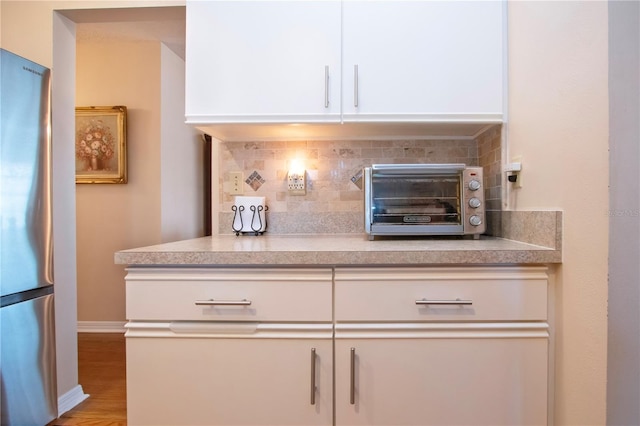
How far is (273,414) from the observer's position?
1.00 m

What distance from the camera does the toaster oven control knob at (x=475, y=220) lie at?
1.29 meters

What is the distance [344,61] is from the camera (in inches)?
52.2

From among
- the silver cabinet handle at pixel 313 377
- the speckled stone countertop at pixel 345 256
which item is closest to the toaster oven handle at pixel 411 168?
the speckled stone countertop at pixel 345 256

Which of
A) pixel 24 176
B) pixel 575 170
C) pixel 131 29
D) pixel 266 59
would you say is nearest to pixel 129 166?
pixel 131 29

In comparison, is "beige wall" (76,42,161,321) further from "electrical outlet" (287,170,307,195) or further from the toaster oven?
the toaster oven

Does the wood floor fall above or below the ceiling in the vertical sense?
below

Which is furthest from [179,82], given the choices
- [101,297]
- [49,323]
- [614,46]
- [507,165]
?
[614,46]

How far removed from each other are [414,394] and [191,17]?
66.5 inches

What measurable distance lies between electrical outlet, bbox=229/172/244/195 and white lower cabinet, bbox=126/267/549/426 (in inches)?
29.4

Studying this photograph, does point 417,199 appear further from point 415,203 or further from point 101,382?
point 101,382

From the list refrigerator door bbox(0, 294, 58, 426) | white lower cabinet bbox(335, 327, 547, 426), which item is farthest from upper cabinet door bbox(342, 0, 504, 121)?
refrigerator door bbox(0, 294, 58, 426)

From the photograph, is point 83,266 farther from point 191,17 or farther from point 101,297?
point 191,17

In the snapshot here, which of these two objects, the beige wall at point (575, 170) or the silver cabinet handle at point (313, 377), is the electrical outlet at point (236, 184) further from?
the beige wall at point (575, 170)

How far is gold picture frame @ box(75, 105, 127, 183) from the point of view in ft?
8.64
